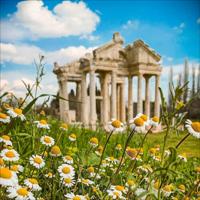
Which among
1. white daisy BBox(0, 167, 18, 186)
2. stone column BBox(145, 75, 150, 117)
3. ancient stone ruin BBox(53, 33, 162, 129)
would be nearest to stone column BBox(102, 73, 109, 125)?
ancient stone ruin BBox(53, 33, 162, 129)

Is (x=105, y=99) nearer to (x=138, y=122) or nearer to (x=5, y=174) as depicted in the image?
(x=138, y=122)

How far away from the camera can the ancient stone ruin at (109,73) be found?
2150 centimetres

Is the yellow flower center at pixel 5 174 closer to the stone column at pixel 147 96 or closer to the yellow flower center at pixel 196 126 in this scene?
the yellow flower center at pixel 196 126

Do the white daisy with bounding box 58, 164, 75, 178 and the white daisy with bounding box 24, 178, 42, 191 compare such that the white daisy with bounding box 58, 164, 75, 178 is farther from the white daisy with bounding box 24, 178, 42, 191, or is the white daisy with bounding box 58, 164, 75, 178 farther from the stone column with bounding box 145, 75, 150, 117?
the stone column with bounding box 145, 75, 150, 117

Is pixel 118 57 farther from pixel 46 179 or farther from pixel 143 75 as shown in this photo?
pixel 46 179

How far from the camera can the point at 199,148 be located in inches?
294

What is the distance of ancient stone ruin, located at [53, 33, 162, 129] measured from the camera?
2150 centimetres

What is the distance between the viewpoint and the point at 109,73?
23.8m

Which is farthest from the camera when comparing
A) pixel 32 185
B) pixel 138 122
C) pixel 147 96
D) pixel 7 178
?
pixel 147 96

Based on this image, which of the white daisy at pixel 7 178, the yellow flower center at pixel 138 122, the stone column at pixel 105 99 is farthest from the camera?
the stone column at pixel 105 99

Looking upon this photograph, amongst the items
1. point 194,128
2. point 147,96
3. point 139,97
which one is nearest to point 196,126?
point 194,128

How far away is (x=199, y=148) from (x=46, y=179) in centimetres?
656

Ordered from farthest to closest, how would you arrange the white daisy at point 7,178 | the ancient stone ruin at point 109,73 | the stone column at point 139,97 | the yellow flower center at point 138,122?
the stone column at point 139,97
the ancient stone ruin at point 109,73
the yellow flower center at point 138,122
the white daisy at point 7,178

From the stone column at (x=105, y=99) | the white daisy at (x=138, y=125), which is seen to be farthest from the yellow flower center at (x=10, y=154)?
the stone column at (x=105, y=99)
